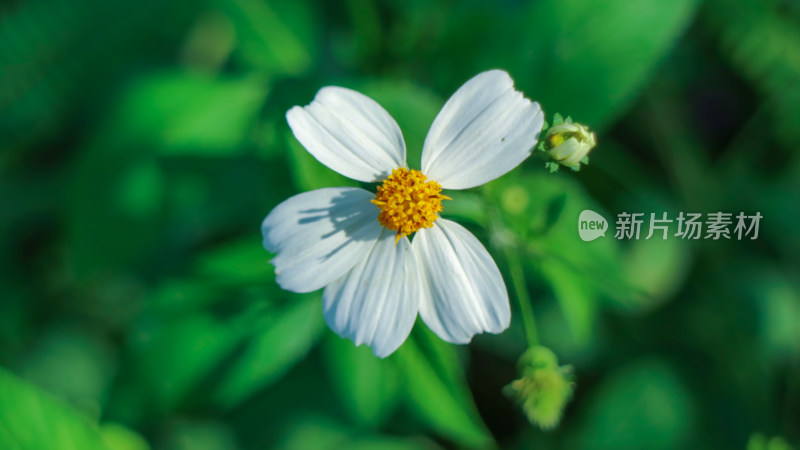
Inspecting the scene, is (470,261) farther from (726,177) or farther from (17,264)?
(17,264)

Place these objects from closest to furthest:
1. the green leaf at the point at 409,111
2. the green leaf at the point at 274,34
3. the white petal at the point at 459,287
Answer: the white petal at the point at 459,287 → the green leaf at the point at 409,111 → the green leaf at the point at 274,34

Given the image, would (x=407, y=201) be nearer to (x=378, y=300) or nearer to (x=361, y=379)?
(x=378, y=300)

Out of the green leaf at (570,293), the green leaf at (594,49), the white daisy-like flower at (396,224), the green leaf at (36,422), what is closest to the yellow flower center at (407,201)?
the white daisy-like flower at (396,224)

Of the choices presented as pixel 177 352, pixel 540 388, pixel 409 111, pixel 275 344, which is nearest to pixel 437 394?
pixel 540 388

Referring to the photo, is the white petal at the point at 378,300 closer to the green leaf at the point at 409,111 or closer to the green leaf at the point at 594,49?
the green leaf at the point at 409,111

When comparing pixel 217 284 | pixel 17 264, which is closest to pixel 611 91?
pixel 217 284
